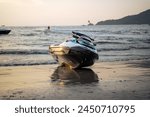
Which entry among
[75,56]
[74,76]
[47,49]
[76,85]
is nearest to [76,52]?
[75,56]

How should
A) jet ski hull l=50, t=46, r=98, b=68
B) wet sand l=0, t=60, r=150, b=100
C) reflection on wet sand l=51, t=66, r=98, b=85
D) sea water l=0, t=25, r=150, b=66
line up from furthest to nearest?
sea water l=0, t=25, r=150, b=66 < jet ski hull l=50, t=46, r=98, b=68 < reflection on wet sand l=51, t=66, r=98, b=85 < wet sand l=0, t=60, r=150, b=100

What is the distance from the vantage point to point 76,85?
23.3ft

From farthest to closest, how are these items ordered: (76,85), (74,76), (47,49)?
(47,49) → (74,76) → (76,85)

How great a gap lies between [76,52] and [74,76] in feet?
4.09

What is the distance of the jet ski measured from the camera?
9555 mm

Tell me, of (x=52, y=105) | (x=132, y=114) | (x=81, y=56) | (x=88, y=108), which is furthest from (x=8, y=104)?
(x=81, y=56)

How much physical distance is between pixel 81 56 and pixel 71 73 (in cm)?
84

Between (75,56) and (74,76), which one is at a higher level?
(75,56)

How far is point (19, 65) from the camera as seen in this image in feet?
36.8

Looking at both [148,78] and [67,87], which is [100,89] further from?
[148,78]

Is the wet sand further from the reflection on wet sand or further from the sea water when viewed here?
the sea water

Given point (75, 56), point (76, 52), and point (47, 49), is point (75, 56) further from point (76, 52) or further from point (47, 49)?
point (47, 49)

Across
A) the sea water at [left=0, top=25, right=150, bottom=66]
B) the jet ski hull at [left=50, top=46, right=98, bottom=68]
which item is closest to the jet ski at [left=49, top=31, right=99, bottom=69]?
the jet ski hull at [left=50, top=46, right=98, bottom=68]

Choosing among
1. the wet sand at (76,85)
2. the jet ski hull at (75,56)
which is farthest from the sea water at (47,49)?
the wet sand at (76,85)
